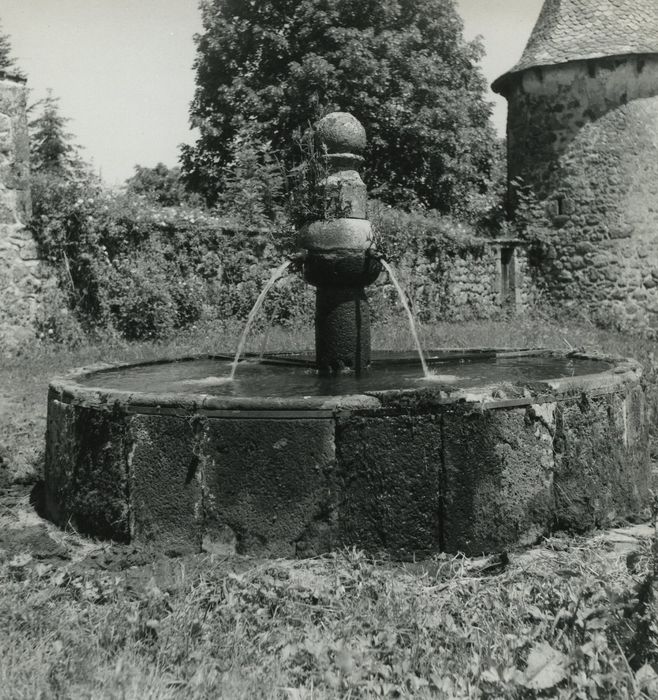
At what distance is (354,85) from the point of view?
18531mm

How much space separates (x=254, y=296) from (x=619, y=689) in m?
10.7

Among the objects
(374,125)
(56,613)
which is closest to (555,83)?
(374,125)

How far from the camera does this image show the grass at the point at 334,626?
269 cm

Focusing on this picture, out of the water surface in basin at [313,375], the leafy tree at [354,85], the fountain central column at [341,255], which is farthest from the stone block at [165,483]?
the leafy tree at [354,85]

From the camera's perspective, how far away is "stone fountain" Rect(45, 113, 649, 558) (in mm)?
4062

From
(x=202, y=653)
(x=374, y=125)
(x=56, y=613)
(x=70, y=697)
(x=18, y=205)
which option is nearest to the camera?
(x=70, y=697)

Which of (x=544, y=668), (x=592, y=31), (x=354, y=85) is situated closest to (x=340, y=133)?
(x=544, y=668)

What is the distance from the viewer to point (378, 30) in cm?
1969

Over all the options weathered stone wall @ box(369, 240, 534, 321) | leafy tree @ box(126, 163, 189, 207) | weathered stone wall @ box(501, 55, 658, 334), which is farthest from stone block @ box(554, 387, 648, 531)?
leafy tree @ box(126, 163, 189, 207)

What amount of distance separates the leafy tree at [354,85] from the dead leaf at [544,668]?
16.0 m

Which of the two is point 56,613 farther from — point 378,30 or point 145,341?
point 378,30

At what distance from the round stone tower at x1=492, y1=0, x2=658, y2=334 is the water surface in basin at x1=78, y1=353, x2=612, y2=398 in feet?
36.3

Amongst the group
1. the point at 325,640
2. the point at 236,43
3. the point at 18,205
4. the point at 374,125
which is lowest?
the point at 325,640

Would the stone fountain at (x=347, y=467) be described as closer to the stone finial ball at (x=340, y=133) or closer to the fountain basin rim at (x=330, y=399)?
the fountain basin rim at (x=330, y=399)
